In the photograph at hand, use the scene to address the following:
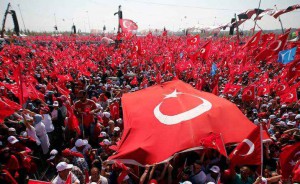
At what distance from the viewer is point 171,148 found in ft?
12.6

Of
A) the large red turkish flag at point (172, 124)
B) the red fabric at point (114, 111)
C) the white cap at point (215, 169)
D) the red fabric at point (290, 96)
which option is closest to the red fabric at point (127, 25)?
the red fabric at point (114, 111)

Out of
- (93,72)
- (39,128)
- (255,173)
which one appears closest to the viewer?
(255,173)

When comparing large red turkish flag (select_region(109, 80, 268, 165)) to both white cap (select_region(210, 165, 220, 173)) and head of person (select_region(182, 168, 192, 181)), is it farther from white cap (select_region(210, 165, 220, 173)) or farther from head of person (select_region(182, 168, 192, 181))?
head of person (select_region(182, 168, 192, 181))

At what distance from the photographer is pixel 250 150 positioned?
156 inches

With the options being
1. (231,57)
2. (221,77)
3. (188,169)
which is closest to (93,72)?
(221,77)

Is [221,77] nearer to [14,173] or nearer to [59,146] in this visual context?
[59,146]

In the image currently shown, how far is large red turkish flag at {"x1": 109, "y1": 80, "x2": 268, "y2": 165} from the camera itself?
151 inches

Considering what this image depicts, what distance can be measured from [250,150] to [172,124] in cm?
139

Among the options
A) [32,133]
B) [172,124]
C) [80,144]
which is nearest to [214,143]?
[172,124]

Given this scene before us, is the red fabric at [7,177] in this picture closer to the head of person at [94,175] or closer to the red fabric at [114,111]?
the head of person at [94,175]

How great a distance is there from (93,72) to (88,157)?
10.6 meters

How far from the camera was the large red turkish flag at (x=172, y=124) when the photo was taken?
12.6ft

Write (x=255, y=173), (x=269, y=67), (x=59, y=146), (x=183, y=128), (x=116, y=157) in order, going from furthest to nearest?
(x=269, y=67) → (x=59, y=146) → (x=255, y=173) → (x=183, y=128) → (x=116, y=157)

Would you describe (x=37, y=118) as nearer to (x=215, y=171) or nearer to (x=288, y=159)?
(x=215, y=171)
